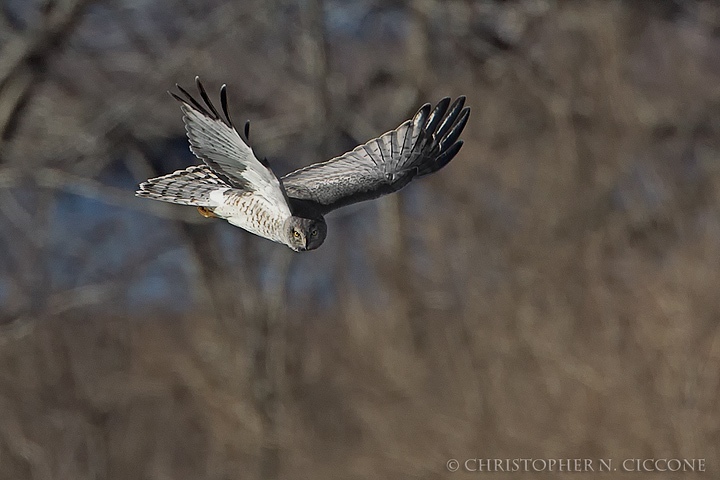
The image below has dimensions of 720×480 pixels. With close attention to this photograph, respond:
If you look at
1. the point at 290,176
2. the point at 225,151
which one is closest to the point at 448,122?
the point at 290,176

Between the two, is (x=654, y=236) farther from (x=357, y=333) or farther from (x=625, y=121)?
(x=357, y=333)

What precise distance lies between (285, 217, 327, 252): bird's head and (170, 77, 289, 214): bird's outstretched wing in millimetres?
51

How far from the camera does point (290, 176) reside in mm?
4730

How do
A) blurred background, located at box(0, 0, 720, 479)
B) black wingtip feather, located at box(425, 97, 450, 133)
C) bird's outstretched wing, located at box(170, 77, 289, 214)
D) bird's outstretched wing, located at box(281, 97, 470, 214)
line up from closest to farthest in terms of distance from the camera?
bird's outstretched wing, located at box(170, 77, 289, 214) → bird's outstretched wing, located at box(281, 97, 470, 214) → black wingtip feather, located at box(425, 97, 450, 133) → blurred background, located at box(0, 0, 720, 479)

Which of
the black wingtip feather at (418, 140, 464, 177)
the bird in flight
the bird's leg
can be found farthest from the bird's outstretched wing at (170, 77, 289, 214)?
the black wingtip feather at (418, 140, 464, 177)

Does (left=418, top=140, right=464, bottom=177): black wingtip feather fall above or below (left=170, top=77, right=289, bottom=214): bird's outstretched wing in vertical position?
above

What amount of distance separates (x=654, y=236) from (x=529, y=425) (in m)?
2.30

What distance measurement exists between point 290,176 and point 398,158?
432 mm

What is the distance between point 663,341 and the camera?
9.02m

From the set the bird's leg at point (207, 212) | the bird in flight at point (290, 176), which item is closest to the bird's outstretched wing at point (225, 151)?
the bird in flight at point (290, 176)

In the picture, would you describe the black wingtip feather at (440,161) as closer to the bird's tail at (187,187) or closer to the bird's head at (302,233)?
the bird's tail at (187,187)

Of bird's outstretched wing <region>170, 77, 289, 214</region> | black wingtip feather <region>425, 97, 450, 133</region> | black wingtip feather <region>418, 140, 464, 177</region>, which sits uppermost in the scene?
black wingtip feather <region>425, 97, 450, 133</region>

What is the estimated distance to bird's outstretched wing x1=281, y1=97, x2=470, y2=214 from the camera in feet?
14.3

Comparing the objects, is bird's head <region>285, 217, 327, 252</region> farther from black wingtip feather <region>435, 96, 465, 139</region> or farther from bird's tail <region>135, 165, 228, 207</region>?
black wingtip feather <region>435, 96, 465, 139</region>
